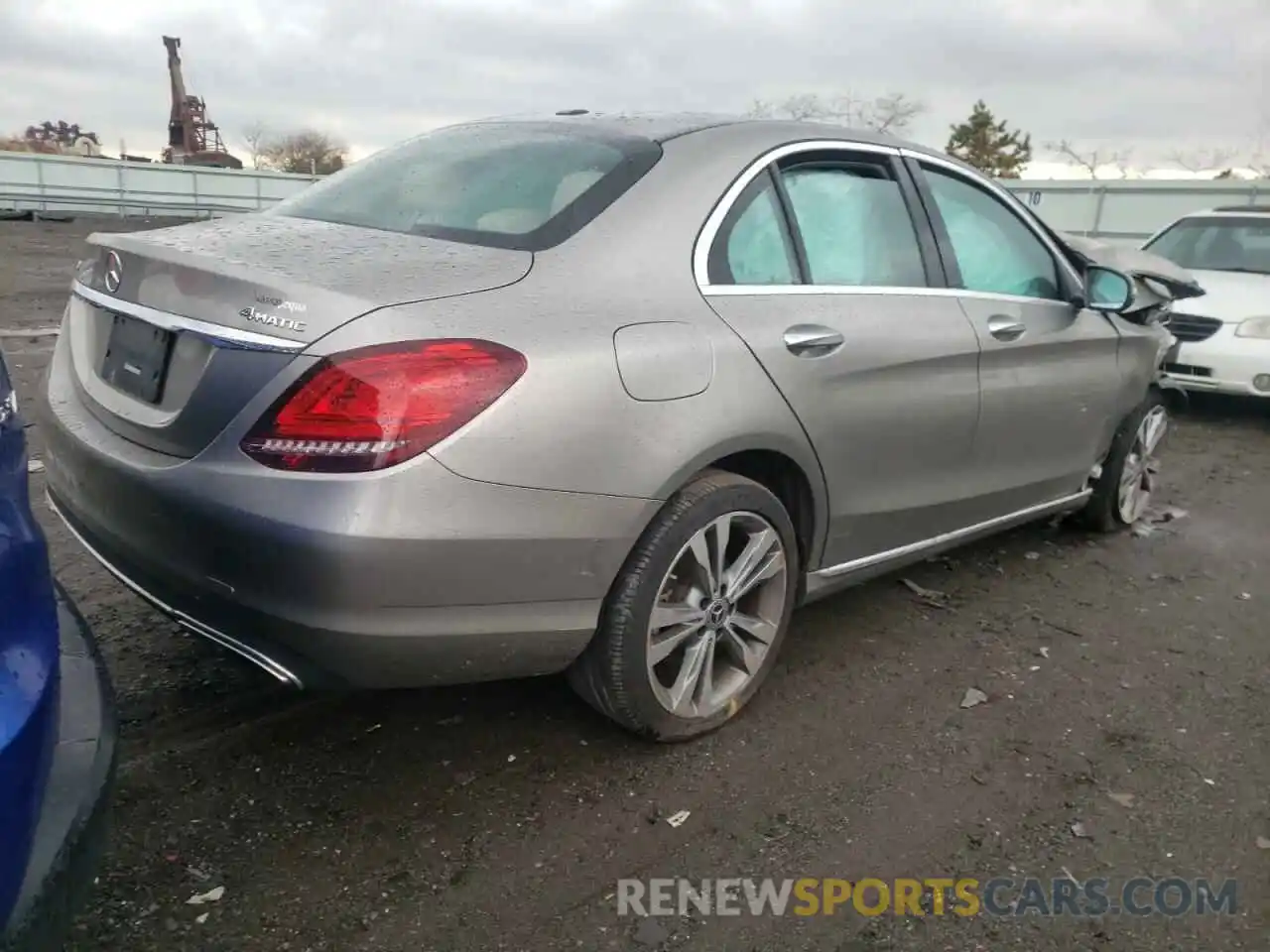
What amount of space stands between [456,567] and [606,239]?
2.99 ft

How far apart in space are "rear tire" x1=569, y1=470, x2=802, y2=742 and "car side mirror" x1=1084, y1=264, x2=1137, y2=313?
1946 millimetres

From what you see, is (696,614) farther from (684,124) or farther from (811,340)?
(684,124)

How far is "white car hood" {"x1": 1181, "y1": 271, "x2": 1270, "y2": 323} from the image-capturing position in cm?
753

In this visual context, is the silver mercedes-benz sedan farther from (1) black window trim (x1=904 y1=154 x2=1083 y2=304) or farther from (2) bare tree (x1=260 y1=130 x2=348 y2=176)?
(2) bare tree (x1=260 y1=130 x2=348 y2=176)

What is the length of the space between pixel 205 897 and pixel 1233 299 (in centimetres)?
786

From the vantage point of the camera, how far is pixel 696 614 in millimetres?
2766

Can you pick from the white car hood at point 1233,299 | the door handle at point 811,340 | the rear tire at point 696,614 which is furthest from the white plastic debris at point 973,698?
the white car hood at point 1233,299

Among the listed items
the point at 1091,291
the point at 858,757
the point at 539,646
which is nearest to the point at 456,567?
the point at 539,646

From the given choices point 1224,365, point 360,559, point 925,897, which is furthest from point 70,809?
point 1224,365

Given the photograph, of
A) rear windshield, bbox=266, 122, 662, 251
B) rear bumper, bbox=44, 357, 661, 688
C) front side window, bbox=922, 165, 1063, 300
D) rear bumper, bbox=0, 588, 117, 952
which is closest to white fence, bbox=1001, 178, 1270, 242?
front side window, bbox=922, 165, 1063, 300

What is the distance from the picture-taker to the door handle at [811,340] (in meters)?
2.85

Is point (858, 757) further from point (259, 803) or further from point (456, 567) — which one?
point (259, 803)

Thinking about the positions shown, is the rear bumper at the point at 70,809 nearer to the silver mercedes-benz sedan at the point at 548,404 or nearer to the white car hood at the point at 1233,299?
the silver mercedes-benz sedan at the point at 548,404

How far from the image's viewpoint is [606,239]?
2.58m
